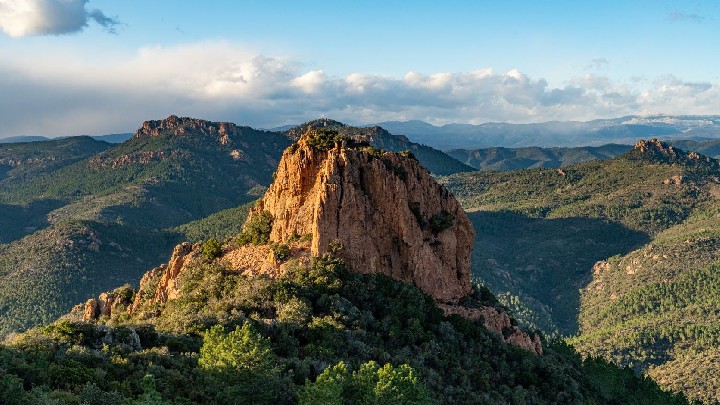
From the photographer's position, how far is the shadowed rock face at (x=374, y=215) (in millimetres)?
58562

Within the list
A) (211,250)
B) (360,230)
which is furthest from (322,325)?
(211,250)

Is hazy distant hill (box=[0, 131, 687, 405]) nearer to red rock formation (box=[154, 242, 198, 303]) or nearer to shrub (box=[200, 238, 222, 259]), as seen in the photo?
shrub (box=[200, 238, 222, 259])

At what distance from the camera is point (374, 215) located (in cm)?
6122

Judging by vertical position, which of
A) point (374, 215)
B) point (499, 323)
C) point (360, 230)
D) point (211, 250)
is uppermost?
point (374, 215)

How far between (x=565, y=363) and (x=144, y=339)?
46774 millimetres

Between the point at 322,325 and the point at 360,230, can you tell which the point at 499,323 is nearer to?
the point at 360,230

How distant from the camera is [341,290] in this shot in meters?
54.2

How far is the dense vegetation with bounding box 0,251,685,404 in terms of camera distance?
32875 millimetres

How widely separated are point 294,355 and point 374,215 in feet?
68.9

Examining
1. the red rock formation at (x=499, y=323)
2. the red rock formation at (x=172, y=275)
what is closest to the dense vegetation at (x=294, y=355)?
the red rock formation at (x=172, y=275)

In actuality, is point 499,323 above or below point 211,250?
below

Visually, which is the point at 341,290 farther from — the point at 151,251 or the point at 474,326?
the point at 151,251

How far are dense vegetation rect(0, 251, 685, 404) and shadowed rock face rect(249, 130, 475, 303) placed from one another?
280cm

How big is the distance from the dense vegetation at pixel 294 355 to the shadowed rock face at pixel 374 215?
2797 millimetres
